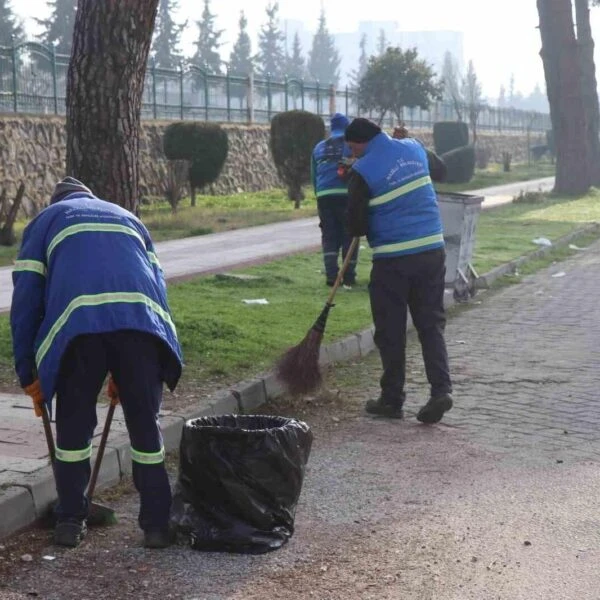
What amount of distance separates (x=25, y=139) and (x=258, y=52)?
9537cm

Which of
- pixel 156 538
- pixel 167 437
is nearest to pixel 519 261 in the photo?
pixel 167 437

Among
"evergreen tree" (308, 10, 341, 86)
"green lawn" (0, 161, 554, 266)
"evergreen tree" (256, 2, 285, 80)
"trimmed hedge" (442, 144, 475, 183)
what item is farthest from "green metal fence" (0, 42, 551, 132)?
"evergreen tree" (308, 10, 341, 86)

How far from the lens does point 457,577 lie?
15.4ft

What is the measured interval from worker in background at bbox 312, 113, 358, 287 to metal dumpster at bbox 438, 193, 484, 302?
0.96m

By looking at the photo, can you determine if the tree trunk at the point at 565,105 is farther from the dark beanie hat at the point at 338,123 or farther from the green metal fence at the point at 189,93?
the dark beanie hat at the point at 338,123

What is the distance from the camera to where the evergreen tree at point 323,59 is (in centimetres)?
13212

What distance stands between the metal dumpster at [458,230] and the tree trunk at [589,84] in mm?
28729

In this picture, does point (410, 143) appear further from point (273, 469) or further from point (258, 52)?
point (258, 52)

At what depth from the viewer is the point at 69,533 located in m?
5.11

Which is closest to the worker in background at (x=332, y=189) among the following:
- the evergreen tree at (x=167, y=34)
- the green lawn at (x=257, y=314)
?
the green lawn at (x=257, y=314)

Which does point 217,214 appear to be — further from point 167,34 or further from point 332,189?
point 167,34

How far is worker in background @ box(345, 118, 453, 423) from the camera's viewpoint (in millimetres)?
7395

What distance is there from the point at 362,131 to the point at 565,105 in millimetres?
26653

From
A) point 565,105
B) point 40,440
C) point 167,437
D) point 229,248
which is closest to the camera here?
point 40,440
